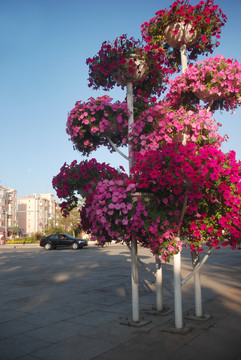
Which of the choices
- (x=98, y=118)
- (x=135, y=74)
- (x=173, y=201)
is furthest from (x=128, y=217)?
(x=135, y=74)

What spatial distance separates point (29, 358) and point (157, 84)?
213 inches

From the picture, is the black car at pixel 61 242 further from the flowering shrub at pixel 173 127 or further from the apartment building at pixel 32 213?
the apartment building at pixel 32 213

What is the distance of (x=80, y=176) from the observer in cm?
583

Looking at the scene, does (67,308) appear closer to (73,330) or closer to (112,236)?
(73,330)

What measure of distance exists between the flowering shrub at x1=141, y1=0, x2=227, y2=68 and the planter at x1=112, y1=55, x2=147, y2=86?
45 centimetres

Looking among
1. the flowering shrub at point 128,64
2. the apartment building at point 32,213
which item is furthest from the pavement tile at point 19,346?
the apartment building at point 32,213

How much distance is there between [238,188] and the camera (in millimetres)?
4750

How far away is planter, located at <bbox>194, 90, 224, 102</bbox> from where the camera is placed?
5816 millimetres

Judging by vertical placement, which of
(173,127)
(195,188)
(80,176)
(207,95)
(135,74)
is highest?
(135,74)

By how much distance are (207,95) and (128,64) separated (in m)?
1.59

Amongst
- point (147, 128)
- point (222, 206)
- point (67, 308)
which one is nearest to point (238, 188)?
point (222, 206)

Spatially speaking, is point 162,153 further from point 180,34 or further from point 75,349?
point 180,34

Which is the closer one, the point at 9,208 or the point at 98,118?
the point at 98,118

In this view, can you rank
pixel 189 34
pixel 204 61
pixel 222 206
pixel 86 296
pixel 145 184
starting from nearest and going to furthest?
pixel 145 184
pixel 222 206
pixel 204 61
pixel 189 34
pixel 86 296
